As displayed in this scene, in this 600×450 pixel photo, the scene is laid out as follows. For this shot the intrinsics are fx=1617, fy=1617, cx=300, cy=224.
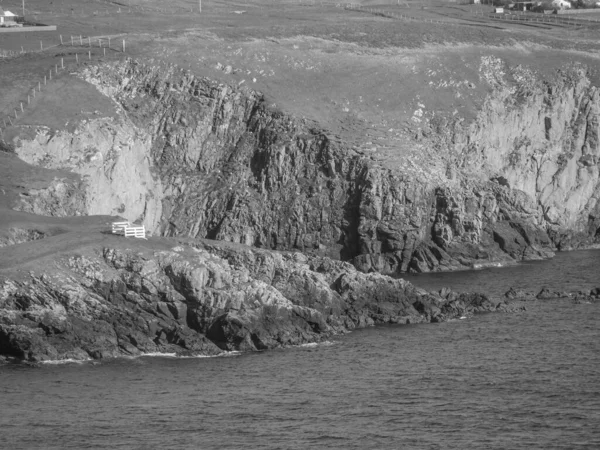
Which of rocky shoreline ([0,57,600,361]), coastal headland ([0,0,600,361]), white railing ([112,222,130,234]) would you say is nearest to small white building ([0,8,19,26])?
coastal headland ([0,0,600,361])

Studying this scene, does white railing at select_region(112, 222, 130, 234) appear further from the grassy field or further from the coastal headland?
the grassy field

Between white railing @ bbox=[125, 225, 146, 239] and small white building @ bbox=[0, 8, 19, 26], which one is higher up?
small white building @ bbox=[0, 8, 19, 26]

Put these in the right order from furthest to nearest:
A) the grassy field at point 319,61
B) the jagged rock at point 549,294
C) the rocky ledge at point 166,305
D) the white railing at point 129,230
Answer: the grassy field at point 319,61 < the jagged rock at point 549,294 < the white railing at point 129,230 < the rocky ledge at point 166,305

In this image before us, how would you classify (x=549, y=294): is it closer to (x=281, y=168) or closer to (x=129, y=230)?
(x=281, y=168)

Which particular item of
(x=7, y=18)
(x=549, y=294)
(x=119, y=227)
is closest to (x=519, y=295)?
(x=549, y=294)

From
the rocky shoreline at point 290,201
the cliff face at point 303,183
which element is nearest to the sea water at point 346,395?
the rocky shoreline at point 290,201

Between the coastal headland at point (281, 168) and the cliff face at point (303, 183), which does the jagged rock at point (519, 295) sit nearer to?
the coastal headland at point (281, 168)

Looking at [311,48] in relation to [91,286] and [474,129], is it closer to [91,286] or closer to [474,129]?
[474,129]
